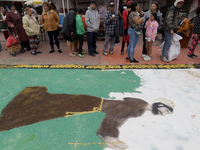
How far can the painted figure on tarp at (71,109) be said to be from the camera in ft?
7.28

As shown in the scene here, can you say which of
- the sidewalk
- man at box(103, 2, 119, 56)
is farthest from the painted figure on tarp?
man at box(103, 2, 119, 56)

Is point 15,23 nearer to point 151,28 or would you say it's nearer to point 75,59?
point 75,59

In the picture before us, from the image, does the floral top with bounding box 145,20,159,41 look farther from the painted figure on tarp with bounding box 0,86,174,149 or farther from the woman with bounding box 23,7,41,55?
the woman with bounding box 23,7,41,55

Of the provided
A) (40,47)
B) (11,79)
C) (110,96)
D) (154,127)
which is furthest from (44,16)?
(154,127)

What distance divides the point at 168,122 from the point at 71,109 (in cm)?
160

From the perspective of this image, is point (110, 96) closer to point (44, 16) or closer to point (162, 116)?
point (162, 116)

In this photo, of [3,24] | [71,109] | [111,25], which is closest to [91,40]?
[111,25]

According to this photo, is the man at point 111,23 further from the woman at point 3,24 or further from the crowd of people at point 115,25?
the woman at point 3,24

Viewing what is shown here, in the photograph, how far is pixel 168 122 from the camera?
225 cm

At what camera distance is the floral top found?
13.6ft

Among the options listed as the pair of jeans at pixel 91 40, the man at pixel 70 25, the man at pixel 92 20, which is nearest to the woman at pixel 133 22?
the man at pixel 92 20

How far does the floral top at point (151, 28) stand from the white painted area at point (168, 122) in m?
1.55

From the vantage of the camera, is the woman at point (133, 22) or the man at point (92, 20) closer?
the woman at point (133, 22)

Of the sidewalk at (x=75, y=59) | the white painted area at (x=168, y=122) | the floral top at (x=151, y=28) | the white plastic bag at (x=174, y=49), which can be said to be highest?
the floral top at (x=151, y=28)
